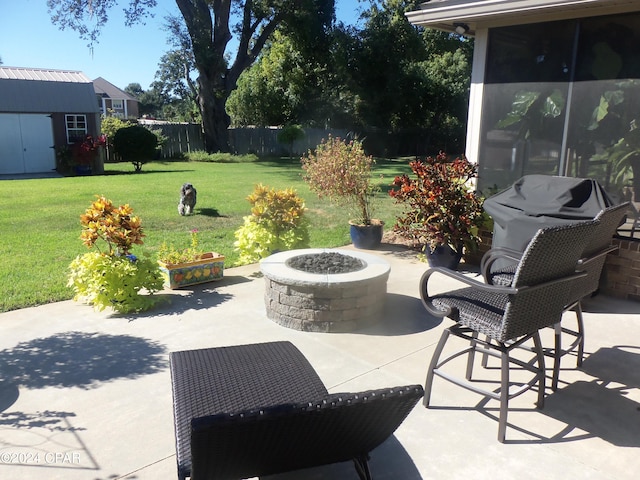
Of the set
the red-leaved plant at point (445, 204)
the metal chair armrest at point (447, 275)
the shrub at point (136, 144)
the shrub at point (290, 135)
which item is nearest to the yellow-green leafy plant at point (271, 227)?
the red-leaved plant at point (445, 204)

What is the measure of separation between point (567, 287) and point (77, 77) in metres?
21.0

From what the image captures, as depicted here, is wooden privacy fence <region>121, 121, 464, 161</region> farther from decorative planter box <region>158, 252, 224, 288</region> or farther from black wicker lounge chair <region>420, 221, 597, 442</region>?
black wicker lounge chair <region>420, 221, 597, 442</region>

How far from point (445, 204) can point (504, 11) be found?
215cm

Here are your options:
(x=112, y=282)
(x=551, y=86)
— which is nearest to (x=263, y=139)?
(x=551, y=86)

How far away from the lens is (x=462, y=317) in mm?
2920

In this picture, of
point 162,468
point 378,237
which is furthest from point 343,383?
point 378,237

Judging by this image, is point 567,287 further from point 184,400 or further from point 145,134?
point 145,134

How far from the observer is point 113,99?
5750cm

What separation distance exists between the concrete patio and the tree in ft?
63.8

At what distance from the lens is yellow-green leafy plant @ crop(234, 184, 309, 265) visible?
6043 mm

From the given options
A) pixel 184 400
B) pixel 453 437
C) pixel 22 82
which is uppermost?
pixel 22 82

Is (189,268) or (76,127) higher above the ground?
(76,127)

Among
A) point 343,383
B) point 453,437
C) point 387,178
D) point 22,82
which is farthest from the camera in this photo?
point 22,82

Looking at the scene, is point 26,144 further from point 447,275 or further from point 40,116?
point 447,275
